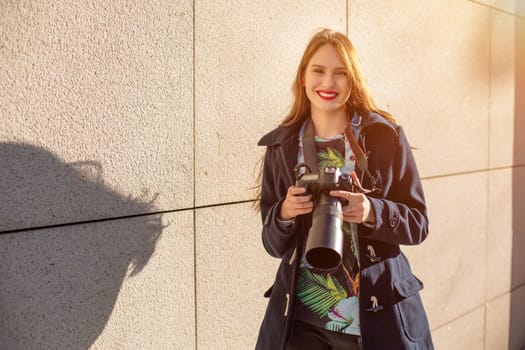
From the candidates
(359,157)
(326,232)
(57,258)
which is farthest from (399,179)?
(57,258)

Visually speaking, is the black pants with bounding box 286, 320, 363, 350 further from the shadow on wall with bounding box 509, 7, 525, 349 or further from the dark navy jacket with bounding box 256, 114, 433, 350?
the shadow on wall with bounding box 509, 7, 525, 349

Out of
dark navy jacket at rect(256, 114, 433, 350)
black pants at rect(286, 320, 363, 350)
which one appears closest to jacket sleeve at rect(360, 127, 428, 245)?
dark navy jacket at rect(256, 114, 433, 350)

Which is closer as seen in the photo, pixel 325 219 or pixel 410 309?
pixel 325 219

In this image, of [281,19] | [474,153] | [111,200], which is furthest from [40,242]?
[474,153]

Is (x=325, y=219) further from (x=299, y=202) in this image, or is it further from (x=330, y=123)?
(x=330, y=123)

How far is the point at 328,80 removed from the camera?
90.8 inches

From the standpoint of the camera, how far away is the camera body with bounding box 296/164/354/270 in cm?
193

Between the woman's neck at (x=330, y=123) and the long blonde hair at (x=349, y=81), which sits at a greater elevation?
the long blonde hair at (x=349, y=81)

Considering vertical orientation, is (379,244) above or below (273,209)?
below

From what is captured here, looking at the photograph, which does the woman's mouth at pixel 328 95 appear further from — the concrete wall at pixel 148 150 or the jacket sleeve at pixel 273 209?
the concrete wall at pixel 148 150

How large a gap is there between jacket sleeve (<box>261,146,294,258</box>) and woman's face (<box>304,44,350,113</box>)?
0.26 meters

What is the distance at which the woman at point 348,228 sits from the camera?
7.25 feet

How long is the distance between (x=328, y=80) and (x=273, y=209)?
20.0 inches

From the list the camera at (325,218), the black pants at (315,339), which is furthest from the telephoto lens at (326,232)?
the black pants at (315,339)
